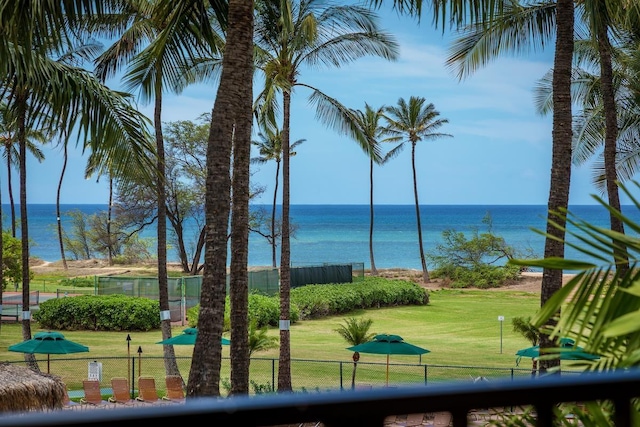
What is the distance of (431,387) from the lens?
117 cm

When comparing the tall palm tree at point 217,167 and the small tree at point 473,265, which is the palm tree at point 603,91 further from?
the small tree at point 473,265

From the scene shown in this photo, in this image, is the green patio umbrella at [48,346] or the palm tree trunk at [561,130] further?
the green patio umbrella at [48,346]

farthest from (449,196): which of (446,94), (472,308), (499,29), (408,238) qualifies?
(499,29)

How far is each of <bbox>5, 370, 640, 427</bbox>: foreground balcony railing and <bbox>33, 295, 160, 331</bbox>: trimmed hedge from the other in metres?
31.5

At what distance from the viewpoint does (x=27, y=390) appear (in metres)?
8.67

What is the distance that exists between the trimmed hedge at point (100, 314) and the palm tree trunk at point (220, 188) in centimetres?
2128

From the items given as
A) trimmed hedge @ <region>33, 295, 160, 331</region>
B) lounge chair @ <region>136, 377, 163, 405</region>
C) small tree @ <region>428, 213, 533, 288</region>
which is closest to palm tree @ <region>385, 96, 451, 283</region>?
small tree @ <region>428, 213, 533, 288</region>

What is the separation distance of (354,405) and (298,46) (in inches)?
838

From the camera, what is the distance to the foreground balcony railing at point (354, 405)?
0.98 meters

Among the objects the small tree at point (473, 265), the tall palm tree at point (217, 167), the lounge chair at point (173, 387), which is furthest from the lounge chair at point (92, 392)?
the small tree at point (473, 265)

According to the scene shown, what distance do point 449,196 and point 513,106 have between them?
1951 cm

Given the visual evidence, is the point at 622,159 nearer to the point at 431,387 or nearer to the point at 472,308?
the point at 472,308

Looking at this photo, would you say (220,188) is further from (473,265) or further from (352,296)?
(473,265)

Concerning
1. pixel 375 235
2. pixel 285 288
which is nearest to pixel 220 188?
pixel 285 288
